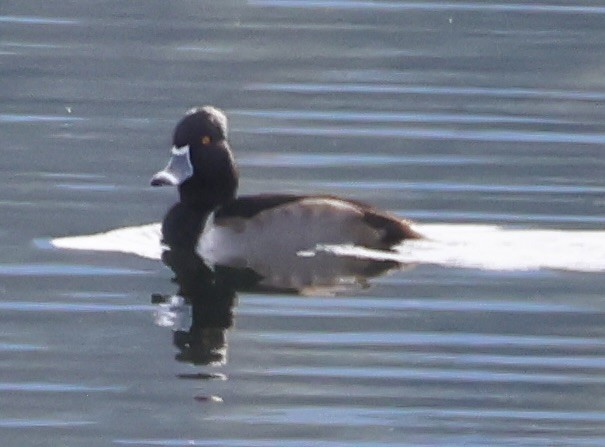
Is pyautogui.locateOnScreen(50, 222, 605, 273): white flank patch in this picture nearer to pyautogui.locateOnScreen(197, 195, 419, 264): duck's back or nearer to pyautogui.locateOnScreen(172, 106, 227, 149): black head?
pyautogui.locateOnScreen(197, 195, 419, 264): duck's back

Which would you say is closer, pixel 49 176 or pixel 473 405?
pixel 473 405

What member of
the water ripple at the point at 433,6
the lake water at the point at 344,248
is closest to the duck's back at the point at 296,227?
the lake water at the point at 344,248

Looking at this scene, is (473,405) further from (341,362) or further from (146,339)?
(146,339)

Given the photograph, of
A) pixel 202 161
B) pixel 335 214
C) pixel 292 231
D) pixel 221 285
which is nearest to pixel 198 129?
pixel 202 161

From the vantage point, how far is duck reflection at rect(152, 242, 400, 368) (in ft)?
36.0

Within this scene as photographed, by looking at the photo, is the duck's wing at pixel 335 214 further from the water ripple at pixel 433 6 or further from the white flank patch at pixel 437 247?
the water ripple at pixel 433 6

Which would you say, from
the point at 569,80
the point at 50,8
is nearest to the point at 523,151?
the point at 569,80

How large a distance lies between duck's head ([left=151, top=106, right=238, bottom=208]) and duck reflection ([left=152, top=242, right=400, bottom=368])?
0.51 m

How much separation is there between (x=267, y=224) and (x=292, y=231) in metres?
0.14

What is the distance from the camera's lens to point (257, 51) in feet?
74.6

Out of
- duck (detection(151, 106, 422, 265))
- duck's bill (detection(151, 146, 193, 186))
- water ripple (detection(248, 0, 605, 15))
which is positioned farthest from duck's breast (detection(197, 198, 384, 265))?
water ripple (detection(248, 0, 605, 15))

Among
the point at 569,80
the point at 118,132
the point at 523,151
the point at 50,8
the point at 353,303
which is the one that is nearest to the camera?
the point at 353,303

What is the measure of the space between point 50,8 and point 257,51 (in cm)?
366

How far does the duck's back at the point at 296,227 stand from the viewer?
13.0 metres
